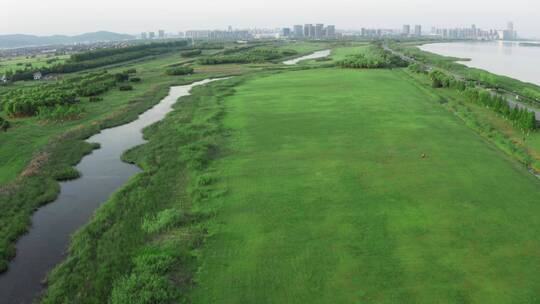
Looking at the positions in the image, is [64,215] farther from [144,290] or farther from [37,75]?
[37,75]

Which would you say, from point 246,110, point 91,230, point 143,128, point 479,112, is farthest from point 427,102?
point 91,230

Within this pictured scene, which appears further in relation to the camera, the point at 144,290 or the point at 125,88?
the point at 125,88

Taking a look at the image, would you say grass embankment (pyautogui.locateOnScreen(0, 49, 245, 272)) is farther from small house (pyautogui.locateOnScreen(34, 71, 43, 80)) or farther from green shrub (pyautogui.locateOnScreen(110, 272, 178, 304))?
small house (pyautogui.locateOnScreen(34, 71, 43, 80))

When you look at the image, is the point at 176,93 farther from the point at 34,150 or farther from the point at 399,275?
the point at 399,275

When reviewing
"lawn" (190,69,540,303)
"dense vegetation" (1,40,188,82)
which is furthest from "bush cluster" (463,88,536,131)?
"dense vegetation" (1,40,188,82)

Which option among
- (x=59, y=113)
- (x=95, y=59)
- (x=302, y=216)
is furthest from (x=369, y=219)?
(x=95, y=59)

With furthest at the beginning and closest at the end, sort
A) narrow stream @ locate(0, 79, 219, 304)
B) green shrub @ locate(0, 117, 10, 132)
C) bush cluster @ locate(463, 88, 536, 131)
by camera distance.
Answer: green shrub @ locate(0, 117, 10, 132), bush cluster @ locate(463, 88, 536, 131), narrow stream @ locate(0, 79, 219, 304)
